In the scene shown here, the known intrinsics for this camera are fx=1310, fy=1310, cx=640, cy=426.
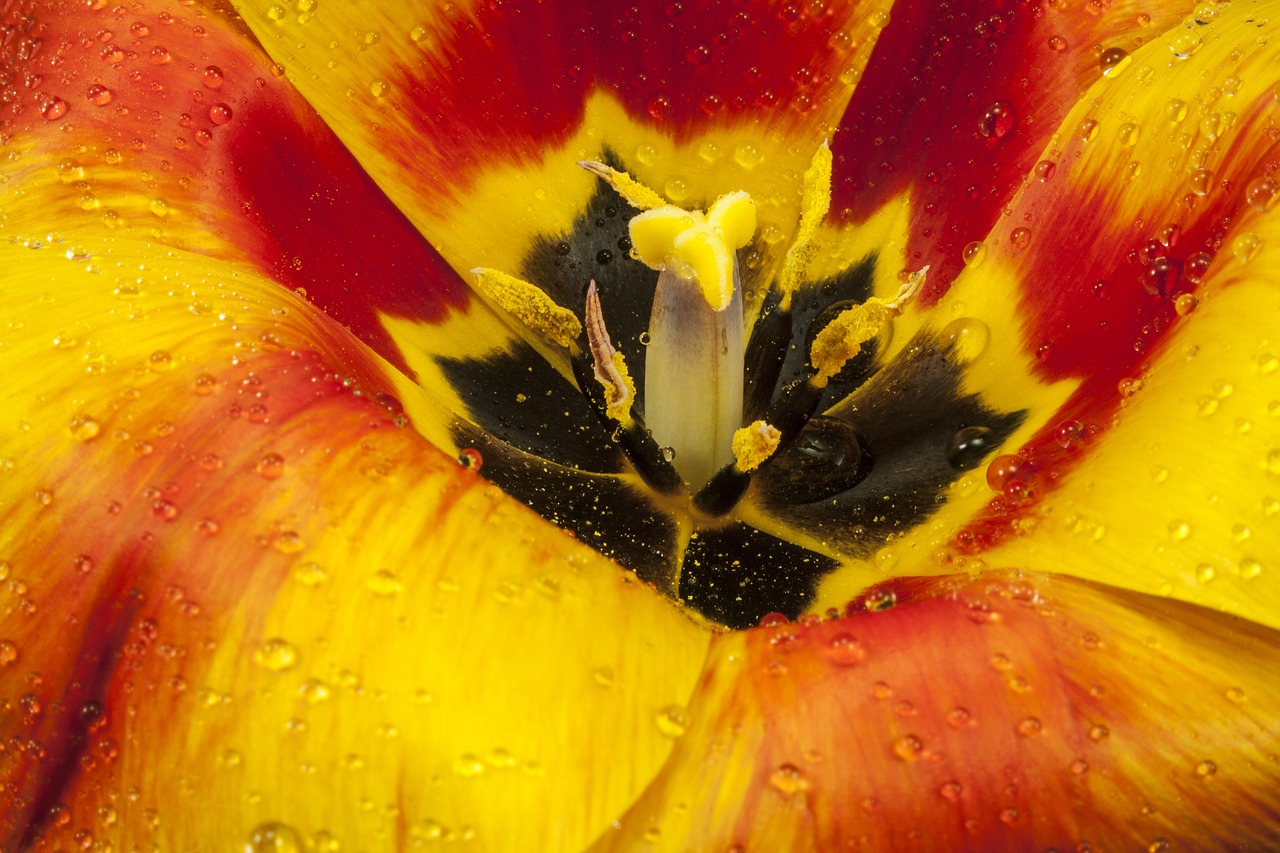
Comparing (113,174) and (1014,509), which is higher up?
(113,174)

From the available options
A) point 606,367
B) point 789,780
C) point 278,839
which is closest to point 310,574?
point 278,839

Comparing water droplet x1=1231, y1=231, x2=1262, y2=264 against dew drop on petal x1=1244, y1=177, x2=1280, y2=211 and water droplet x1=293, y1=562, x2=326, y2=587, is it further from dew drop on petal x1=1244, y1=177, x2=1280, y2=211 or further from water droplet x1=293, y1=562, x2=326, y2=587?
water droplet x1=293, y1=562, x2=326, y2=587

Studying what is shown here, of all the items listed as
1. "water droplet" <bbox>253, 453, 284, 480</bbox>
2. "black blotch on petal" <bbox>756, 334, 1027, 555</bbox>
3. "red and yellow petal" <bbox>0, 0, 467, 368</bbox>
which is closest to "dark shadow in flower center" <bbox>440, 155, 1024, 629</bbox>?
"black blotch on petal" <bbox>756, 334, 1027, 555</bbox>

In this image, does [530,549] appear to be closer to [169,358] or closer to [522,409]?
[169,358]

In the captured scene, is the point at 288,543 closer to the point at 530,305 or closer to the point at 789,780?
the point at 789,780

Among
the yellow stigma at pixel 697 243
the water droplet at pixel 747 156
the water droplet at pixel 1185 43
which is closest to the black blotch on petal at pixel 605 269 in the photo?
the water droplet at pixel 747 156

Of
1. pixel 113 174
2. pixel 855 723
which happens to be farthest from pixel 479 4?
pixel 855 723
